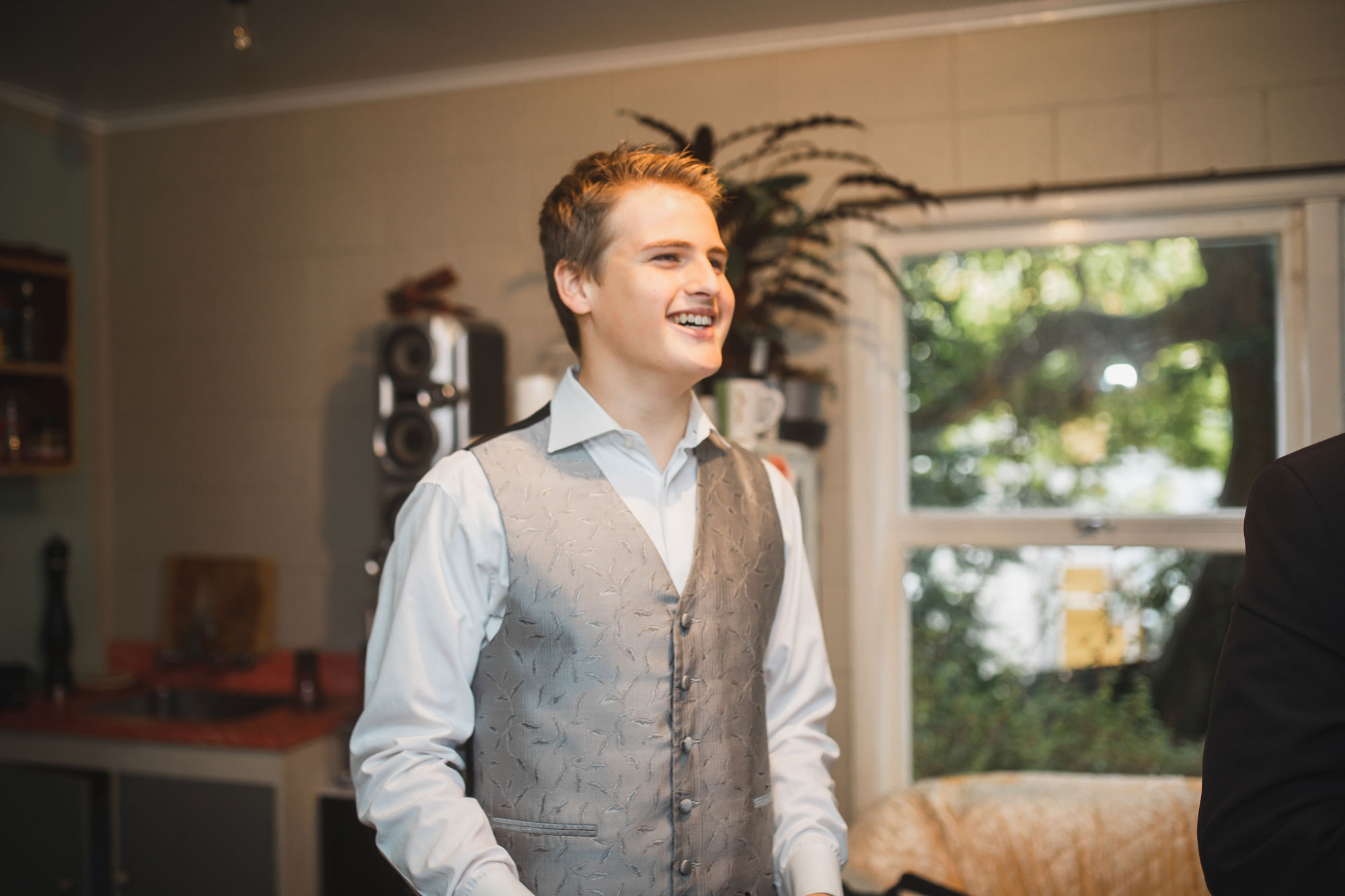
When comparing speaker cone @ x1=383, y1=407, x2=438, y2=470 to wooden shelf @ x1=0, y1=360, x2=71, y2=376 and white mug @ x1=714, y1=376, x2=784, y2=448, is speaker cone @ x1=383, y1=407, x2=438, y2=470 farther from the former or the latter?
wooden shelf @ x1=0, y1=360, x2=71, y2=376

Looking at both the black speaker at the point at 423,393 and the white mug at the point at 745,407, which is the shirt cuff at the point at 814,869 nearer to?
the white mug at the point at 745,407

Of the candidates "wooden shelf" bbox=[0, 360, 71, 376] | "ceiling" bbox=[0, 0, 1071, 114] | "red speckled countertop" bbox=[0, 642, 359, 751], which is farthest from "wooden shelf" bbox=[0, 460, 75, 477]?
"ceiling" bbox=[0, 0, 1071, 114]

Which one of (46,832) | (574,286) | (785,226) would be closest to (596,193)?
(574,286)

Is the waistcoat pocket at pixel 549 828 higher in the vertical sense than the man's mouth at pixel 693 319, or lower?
lower

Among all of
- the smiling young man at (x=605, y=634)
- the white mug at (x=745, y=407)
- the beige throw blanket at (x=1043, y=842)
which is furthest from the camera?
the beige throw blanket at (x=1043, y=842)

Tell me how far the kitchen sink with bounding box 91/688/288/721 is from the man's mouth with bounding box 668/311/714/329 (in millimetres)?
2326

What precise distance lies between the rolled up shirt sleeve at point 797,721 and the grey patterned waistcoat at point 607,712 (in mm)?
55

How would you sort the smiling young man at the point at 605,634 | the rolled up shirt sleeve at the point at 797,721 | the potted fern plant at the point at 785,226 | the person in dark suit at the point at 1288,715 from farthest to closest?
the potted fern plant at the point at 785,226
the rolled up shirt sleeve at the point at 797,721
the smiling young man at the point at 605,634
the person in dark suit at the point at 1288,715

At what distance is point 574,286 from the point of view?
127 centimetres

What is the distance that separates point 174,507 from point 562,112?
1.88 metres

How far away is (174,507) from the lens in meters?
3.22

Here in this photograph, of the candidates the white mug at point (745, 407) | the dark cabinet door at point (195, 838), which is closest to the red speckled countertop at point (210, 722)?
the dark cabinet door at point (195, 838)

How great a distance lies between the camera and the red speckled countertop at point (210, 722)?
2482 mm

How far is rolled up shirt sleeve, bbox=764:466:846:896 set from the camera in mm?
1231
